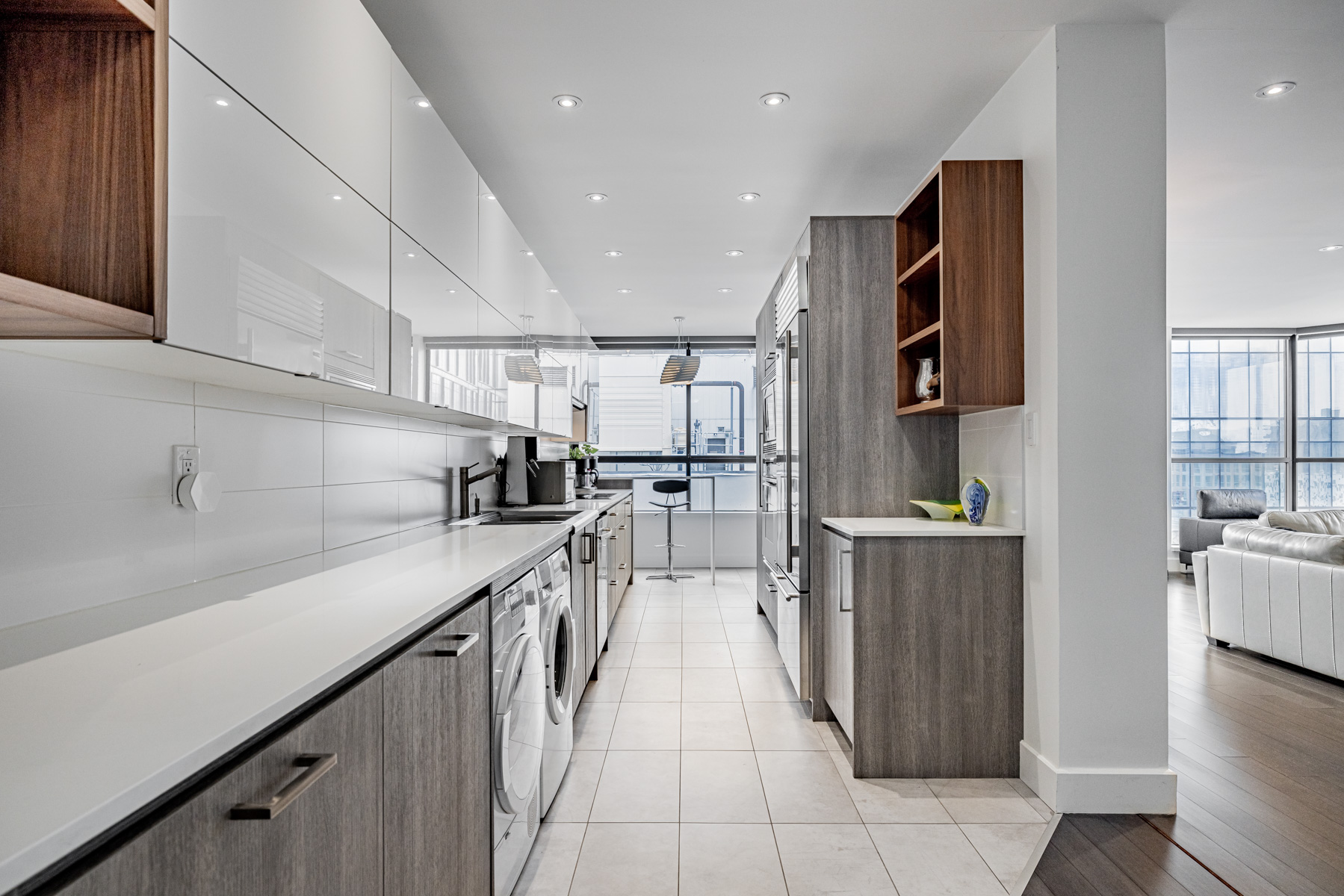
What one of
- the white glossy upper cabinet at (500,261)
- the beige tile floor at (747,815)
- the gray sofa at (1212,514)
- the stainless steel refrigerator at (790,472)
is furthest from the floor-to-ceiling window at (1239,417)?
the white glossy upper cabinet at (500,261)

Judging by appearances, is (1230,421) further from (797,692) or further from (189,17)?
(189,17)

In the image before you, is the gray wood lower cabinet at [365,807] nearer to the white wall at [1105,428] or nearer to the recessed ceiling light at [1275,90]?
the white wall at [1105,428]

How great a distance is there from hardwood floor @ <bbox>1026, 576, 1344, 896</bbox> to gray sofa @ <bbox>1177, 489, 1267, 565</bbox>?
3.76m

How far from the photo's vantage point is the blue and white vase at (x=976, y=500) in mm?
2719

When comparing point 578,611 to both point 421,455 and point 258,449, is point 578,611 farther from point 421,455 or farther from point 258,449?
point 258,449

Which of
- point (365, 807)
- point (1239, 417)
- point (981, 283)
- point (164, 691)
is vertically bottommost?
point (365, 807)

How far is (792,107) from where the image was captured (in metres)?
2.87

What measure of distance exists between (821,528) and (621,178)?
6.72ft

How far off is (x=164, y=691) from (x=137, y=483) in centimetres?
74

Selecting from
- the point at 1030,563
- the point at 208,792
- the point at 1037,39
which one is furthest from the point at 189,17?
the point at 1030,563

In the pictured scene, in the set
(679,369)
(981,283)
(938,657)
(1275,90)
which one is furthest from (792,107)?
(679,369)

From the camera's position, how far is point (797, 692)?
334 centimetres

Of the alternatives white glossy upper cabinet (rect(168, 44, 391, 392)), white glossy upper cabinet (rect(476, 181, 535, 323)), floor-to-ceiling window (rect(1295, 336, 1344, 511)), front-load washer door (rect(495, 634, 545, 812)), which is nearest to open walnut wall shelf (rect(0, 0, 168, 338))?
white glossy upper cabinet (rect(168, 44, 391, 392))

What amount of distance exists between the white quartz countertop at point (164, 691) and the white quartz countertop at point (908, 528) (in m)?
1.58
